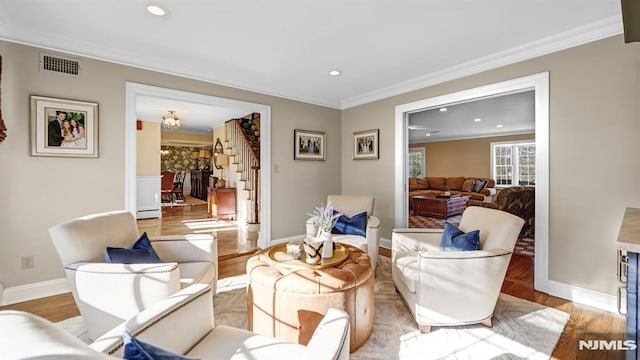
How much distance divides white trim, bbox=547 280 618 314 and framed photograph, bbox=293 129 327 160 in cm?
346

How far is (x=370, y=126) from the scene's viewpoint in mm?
4621

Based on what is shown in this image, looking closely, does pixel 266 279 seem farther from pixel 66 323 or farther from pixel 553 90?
pixel 553 90

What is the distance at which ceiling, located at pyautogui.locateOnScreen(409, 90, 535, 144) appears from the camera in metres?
4.95

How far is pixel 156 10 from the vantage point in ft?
7.30

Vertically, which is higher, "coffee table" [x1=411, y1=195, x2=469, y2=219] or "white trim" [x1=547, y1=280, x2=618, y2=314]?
"coffee table" [x1=411, y1=195, x2=469, y2=219]

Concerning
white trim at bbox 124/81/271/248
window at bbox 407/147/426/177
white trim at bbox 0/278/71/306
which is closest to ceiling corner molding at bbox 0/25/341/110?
white trim at bbox 124/81/271/248

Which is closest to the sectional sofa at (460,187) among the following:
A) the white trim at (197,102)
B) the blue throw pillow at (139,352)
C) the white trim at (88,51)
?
the white trim at (197,102)

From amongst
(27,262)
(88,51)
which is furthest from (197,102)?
(27,262)

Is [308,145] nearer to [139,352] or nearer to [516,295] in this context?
[516,295]

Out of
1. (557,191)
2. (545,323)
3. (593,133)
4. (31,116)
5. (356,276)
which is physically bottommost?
(545,323)

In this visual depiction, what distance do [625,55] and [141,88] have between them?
4696mm

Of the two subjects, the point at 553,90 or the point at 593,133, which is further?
the point at 553,90

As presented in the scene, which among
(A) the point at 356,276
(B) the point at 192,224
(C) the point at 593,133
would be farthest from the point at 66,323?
(C) the point at 593,133

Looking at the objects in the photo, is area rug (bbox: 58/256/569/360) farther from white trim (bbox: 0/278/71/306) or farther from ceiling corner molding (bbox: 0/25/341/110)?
ceiling corner molding (bbox: 0/25/341/110)
